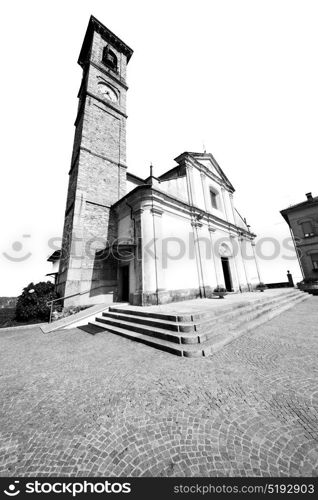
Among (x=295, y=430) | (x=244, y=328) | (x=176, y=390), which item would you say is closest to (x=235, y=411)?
(x=295, y=430)

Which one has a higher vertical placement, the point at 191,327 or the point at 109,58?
the point at 109,58

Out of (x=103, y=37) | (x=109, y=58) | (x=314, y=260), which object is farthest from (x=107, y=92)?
(x=314, y=260)

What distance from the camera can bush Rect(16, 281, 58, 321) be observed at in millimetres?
9508

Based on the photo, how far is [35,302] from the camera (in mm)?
9984

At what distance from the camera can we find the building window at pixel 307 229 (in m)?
21.7

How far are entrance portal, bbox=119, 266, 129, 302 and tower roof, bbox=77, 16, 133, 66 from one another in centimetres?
2242

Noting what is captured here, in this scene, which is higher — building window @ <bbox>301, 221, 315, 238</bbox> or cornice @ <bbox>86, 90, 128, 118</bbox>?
cornice @ <bbox>86, 90, 128, 118</bbox>

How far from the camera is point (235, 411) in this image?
7.06ft

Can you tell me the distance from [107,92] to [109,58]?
4701mm

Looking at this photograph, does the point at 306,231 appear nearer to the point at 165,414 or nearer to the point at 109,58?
the point at 165,414

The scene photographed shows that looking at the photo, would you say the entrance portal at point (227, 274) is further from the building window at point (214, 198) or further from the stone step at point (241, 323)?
Result: the stone step at point (241, 323)

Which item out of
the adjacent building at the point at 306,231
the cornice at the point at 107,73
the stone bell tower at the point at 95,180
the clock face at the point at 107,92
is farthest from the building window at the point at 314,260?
the cornice at the point at 107,73

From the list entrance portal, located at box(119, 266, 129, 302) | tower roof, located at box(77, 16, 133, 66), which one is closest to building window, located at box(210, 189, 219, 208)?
entrance portal, located at box(119, 266, 129, 302)

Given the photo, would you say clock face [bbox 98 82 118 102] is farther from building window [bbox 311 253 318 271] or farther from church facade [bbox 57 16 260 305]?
building window [bbox 311 253 318 271]
